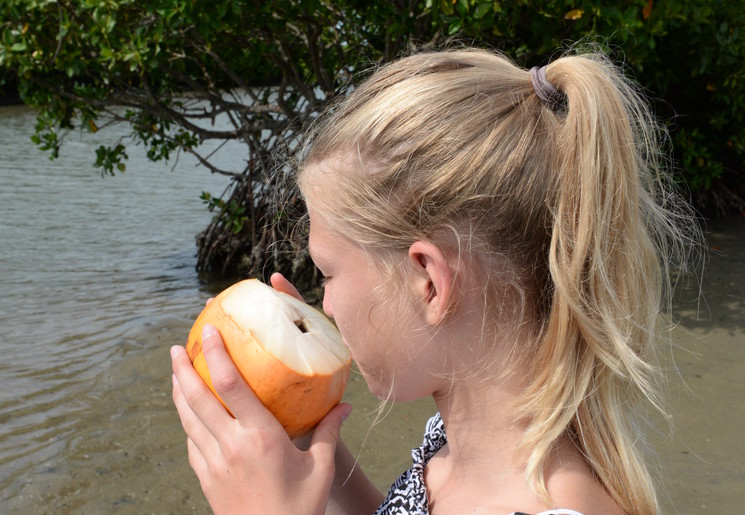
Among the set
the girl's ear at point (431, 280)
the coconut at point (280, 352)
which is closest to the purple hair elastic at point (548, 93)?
the girl's ear at point (431, 280)

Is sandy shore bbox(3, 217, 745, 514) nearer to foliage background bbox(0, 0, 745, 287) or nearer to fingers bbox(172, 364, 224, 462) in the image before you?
foliage background bbox(0, 0, 745, 287)

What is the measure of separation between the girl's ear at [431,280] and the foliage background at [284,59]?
8.98 ft

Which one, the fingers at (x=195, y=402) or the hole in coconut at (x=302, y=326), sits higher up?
the hole in coconut at (x=302, y=326)

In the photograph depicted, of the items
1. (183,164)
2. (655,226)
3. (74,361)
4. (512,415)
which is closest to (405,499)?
(512,415)

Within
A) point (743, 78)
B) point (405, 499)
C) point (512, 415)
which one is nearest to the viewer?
point (512, 415)

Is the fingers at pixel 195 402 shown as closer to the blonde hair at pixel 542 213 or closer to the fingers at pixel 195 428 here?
the fingers at pixel 195 428

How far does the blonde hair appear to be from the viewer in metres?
1.57

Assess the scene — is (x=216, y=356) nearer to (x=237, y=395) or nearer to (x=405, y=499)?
(x=237, y=395)

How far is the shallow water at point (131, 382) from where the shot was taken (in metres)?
3.45

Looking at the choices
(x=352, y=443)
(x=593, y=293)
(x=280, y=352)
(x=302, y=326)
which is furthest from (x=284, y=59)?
(x=593, y=293)

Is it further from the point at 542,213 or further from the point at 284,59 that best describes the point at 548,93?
the point at 284,59

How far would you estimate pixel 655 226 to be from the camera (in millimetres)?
1888

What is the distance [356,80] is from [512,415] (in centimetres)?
487

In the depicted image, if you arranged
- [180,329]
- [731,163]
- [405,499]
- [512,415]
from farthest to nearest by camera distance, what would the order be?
1. [731,163]
2. [180,329]
3. [405,499]
4. [512,415]
